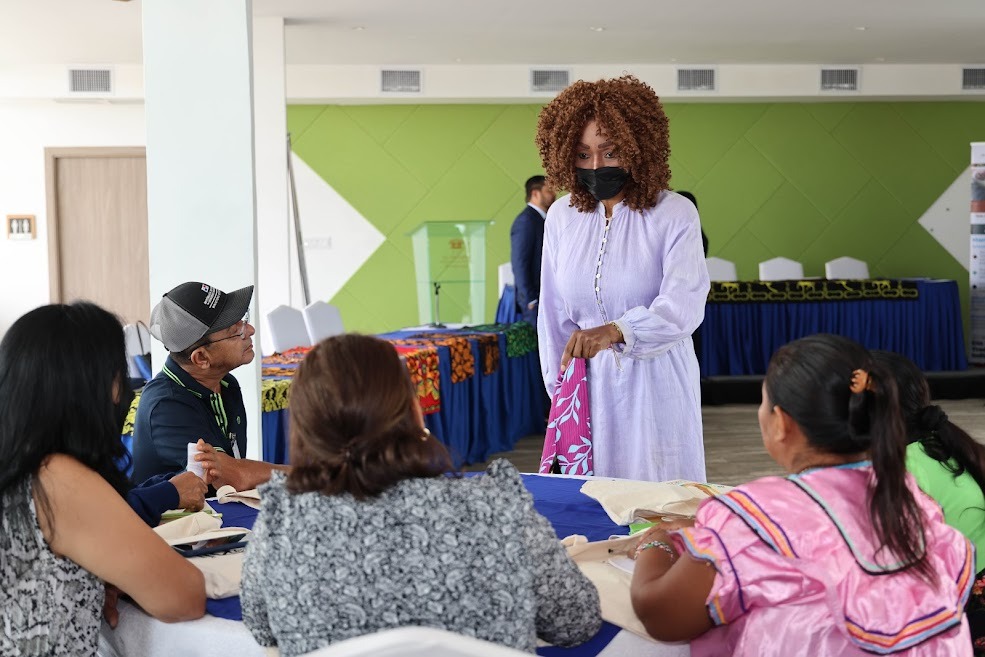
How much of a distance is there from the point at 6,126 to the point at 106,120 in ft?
3.21

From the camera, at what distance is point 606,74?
10.2 m

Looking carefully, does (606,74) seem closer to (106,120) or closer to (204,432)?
(106,120)

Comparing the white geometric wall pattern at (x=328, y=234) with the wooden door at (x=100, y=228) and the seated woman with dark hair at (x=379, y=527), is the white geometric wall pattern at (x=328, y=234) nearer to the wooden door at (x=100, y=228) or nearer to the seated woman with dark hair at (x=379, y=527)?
the wooden door at (x=100, y=228)

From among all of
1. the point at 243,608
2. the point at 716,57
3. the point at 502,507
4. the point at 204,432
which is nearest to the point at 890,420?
the point at 502,507

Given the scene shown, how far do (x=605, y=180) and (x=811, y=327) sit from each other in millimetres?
6698

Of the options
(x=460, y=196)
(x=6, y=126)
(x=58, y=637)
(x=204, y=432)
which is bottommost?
(x=58, y=637)

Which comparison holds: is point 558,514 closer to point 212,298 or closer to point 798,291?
point 212,298

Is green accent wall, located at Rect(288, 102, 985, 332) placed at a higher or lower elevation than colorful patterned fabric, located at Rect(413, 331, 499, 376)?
higher

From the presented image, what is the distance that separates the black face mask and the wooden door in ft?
28.6

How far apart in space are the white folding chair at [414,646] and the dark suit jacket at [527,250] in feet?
19.4

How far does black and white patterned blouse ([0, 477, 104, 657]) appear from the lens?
147 centimetres

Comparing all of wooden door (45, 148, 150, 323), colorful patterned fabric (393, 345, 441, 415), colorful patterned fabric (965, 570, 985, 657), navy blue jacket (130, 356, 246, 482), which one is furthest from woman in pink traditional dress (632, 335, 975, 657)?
wooden door (45, 148, 150, 323)

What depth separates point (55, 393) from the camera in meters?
1.50

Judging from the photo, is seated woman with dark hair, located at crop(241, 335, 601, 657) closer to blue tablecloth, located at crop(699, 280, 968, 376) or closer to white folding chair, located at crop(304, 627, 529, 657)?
white folding chair, located at crop(304, 627, 529, 657)
